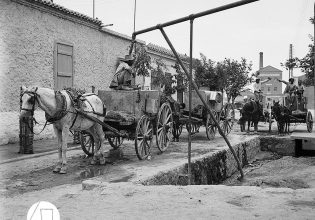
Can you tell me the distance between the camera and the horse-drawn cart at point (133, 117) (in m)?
7.55

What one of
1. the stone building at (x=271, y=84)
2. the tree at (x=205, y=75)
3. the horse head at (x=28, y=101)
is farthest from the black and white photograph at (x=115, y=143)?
the stone building at (x=271, y=84)

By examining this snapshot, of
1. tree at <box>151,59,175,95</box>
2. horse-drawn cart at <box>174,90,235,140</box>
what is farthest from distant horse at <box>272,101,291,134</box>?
tree at <box>151,59,175,95</box>

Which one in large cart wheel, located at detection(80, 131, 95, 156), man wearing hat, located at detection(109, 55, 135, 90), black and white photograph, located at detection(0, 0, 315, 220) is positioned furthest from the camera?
man wearing hat, located at detection(109, 55, 135, 90)

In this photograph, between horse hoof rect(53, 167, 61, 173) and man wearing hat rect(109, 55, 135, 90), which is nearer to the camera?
horse hoof rect(53, 167, 61, 173)

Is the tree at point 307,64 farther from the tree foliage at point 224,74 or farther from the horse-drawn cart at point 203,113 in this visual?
the horse-drawn cart at point 203,113

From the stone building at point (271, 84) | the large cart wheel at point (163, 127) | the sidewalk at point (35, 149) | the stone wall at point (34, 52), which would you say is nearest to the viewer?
the sidewalk at point (35, 149)

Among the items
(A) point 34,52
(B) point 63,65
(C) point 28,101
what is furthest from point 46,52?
(C) point 28,101

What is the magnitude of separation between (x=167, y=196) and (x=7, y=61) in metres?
7.75

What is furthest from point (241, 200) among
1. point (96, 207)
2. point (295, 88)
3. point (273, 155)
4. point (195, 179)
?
point (295, 88)

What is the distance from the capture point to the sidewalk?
25.9 feet

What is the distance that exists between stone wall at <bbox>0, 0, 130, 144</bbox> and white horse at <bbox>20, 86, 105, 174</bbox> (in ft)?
12.5

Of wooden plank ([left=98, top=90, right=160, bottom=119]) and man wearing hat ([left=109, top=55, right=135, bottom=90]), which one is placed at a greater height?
man wearing hat ([left=109, top=55, right=135, bottom=90])

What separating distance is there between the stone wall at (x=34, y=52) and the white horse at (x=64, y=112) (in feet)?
12.5

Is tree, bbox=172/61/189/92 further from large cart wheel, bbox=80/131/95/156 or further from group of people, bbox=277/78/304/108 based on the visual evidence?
large cart wheel, bbox=80/131/95/156
